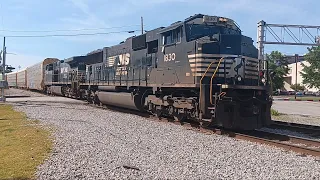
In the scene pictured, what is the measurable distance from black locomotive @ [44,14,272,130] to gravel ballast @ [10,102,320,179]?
98cm

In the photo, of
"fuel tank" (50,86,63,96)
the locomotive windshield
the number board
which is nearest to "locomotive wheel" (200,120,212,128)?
the number board

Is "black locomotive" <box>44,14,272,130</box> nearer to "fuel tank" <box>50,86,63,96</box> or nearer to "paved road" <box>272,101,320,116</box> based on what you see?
"paved road" <box>272,101,320,116</box>

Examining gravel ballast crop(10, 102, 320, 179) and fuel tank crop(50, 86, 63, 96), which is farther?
fuel tank crop(50, 86, 63, 96)

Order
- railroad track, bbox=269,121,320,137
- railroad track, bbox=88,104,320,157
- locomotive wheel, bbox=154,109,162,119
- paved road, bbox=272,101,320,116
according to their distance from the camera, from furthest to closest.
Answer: paved road, bbox=272,101,320,116 < locomotive wheel, bbox=154,109,162,119 < railroad track, bbox=269,121,320,137 < railroad track, bbox=88,104,320,157

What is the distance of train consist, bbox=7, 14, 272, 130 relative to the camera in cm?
1030

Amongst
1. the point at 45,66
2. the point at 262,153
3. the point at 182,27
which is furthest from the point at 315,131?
the point at 45,66

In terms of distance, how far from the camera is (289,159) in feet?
23.3

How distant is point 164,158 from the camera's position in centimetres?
693

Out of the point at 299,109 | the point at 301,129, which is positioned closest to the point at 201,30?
the point at 301,129

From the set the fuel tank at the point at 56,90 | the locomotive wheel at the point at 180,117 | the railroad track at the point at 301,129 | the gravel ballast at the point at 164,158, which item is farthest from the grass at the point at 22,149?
the fuel tank at the point at 56,90

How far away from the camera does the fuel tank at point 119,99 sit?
15248mm

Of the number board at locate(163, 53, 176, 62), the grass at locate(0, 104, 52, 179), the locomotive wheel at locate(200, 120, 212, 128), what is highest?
the number board at locate(163, 53, 176, 62)

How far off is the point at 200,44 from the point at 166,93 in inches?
109

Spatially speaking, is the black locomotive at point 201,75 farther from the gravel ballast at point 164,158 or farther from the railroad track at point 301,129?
the railroad track at point 301,129
